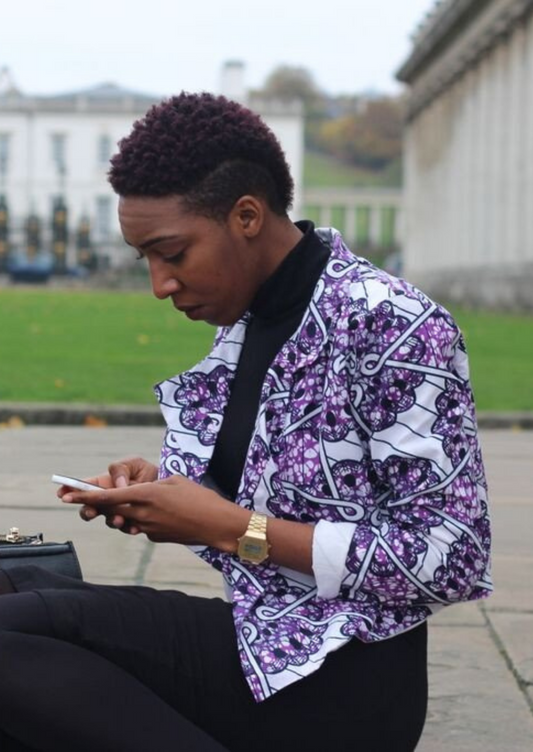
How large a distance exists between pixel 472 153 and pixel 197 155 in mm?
48161

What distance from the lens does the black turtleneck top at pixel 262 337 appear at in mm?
2959

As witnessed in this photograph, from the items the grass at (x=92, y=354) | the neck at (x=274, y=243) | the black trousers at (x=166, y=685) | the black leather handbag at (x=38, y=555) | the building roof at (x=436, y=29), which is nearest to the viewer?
the black trousers at (x=166, y=685)

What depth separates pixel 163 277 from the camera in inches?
115

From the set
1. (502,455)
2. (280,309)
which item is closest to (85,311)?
(502,455)

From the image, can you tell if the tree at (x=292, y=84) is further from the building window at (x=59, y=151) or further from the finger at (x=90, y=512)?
the finger at (x=90, y=512)

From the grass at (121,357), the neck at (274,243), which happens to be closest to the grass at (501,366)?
the grass at (121,357)

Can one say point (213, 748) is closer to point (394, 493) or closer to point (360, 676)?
point (360, 676)

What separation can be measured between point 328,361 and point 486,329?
24.0 meters

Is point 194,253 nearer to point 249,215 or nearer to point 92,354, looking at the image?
point 249,215

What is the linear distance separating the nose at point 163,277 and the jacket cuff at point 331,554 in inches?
19.8

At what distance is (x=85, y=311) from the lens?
102 ft

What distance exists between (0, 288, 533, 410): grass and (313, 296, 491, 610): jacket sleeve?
8.76 m

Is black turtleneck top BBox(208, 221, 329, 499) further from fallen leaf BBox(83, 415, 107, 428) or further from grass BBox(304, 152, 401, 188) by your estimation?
grass BBox(304, 152, 401, 188)

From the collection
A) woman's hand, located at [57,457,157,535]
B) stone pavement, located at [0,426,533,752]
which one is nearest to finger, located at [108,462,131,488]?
woman's hand, located at [57,457,157,535]
